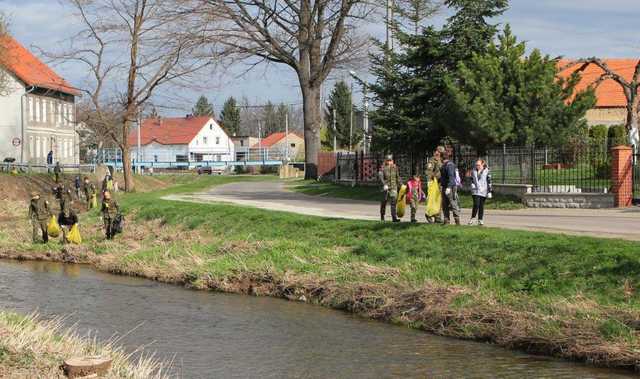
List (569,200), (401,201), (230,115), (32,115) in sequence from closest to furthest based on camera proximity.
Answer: (401,201) < (569,200) < (32,115) < (230,115)

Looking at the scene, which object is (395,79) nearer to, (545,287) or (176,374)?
Answer: (545,287)

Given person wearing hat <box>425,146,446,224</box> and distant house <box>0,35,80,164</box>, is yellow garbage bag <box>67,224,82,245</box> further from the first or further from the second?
distant house <box>0,35,80,164</box>

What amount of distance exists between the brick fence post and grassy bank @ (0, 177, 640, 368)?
26.6 feet

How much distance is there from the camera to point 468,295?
47.0 feet

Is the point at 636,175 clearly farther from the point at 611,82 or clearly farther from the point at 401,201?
the point at 611,82

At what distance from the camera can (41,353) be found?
30.6 ft

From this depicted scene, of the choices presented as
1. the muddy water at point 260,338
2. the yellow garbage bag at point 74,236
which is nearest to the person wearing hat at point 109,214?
the yellow garbage bag at point 74,236

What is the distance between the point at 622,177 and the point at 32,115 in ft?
169

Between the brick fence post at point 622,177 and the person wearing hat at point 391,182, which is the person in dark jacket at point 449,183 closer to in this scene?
the person wearing hat at point 391,182

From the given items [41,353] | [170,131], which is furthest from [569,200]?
[170,131]

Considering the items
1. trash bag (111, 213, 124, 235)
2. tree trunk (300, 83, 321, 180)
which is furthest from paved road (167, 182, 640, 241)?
tree trunk (300, 83, 321, 180)

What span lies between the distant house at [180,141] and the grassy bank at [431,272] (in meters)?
86.3

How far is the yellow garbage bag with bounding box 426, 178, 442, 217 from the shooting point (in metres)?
18.0

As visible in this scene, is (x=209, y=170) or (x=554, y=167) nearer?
(x=554, y=167)
